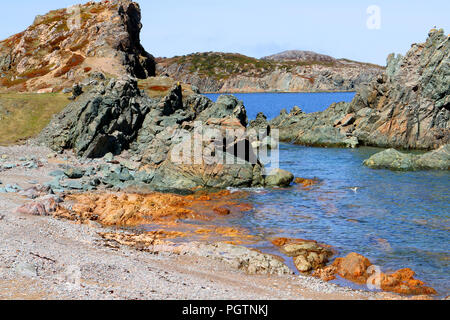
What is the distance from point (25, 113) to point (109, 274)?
57873mm

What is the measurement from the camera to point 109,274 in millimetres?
21109

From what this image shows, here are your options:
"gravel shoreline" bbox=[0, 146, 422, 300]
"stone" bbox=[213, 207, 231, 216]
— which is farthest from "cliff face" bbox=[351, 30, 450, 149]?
"gravel shoreline" bbox=[0, 146, 422, 300]

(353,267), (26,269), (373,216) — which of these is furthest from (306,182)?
(26,269)

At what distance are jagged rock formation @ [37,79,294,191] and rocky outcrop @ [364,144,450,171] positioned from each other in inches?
645

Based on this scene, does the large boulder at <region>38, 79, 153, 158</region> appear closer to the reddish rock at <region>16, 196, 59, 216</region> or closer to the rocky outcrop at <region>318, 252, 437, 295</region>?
the reddish rock at <region>16, 196, 59, 216</region>

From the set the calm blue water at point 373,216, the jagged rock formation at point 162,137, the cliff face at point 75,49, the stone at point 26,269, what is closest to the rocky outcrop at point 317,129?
the jagged rock formation at point 162,137

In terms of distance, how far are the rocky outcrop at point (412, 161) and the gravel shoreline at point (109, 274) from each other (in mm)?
39181

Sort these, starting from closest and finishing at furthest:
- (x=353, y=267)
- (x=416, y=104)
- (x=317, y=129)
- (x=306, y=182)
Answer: (x=353, y=267) → (x=306, y=182) → (x=416, y=104) → (x=317, y=129)

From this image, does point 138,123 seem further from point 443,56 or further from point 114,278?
point 443,56

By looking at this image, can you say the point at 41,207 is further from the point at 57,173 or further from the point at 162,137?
the point at 162,137

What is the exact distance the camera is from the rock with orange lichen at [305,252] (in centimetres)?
2670

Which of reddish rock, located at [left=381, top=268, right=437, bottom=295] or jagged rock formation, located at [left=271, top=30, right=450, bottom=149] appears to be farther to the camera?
jagged rock formation, located at [left=271, top=30, right=450, bottom=149]

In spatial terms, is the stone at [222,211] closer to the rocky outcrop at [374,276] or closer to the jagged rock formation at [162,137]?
the jagged rock formation at [162,137]

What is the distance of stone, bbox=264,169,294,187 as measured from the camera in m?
49.5
